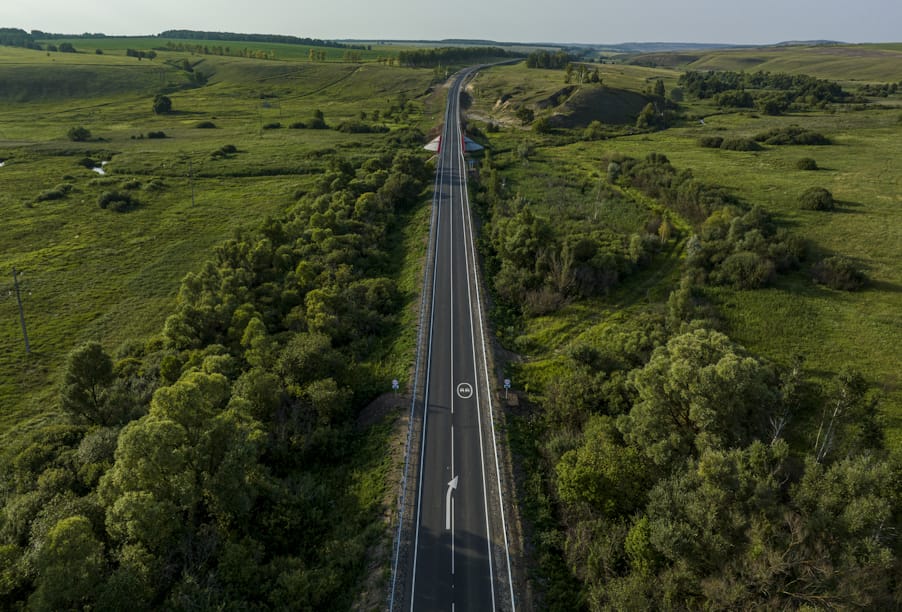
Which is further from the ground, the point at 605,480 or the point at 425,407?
the point at 605,480

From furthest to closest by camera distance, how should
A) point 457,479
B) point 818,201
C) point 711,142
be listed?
1. point 711,142
2. point 818,201
3. point 457,479

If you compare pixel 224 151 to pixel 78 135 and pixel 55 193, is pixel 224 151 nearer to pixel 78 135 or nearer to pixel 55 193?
pixel 55 193

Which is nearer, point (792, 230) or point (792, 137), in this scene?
point (792, 230)

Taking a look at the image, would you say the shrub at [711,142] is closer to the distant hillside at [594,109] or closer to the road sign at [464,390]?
the distant hillside at [594,109]

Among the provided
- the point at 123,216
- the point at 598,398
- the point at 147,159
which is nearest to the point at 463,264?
the point at 598,398

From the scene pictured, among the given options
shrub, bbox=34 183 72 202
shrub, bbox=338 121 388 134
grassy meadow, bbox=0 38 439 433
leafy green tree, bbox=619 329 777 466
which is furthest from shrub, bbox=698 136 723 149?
shrub, bbox=34 183 72 202

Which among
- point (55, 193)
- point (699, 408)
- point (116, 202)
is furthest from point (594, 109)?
point (55, 193)
